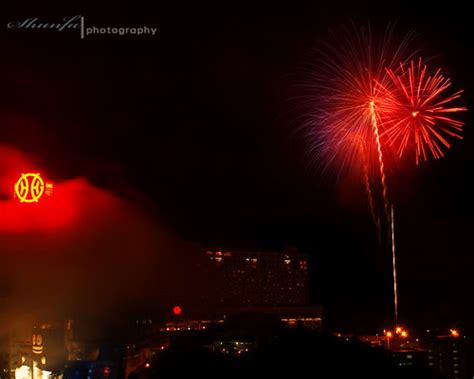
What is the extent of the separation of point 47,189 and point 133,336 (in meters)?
4.49

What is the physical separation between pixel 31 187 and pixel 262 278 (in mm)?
27828

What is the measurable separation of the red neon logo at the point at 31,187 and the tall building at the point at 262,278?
22.5 meters

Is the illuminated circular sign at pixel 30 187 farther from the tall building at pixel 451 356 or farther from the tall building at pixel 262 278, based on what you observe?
the tall building at pixel 262 278

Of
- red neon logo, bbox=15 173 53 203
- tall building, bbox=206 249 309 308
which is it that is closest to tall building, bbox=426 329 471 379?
red neon logo, bbox=15 173 53 203

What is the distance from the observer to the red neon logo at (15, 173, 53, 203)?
15516mm

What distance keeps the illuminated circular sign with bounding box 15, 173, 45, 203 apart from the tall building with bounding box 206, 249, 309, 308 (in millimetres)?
22507

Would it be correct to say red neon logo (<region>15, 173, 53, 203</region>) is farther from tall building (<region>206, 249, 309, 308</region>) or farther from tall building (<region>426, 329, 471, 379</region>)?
tall building (<region>206, 249, 309, 308</region>)

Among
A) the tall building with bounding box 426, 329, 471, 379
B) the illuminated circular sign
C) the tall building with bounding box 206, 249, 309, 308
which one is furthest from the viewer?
the tall building with bounding box 206, 249, 309, 308

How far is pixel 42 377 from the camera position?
14.2 meters

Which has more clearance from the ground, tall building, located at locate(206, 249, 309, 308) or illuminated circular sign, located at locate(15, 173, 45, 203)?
illuminated circular sign, located at locate(15, 173, 45, 203)

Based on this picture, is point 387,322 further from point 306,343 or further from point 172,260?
point 306,343

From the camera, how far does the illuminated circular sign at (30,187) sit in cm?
1552

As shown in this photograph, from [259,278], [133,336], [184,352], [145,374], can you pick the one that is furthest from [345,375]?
[259,278]

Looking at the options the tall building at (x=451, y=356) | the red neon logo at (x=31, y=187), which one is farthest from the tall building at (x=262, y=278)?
the tall building at (x=451, y=356)
